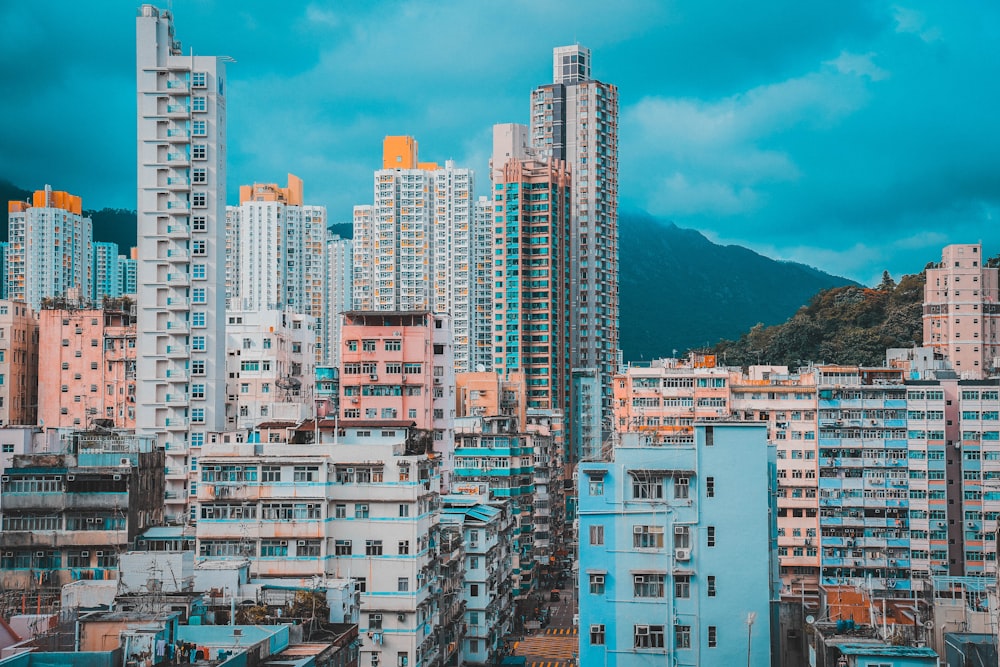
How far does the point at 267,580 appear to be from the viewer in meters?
34.1

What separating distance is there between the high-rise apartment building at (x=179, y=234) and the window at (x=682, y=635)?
2894 cm

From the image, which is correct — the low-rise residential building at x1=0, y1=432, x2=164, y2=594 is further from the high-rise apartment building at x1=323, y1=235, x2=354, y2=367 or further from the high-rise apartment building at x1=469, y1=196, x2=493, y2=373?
the high-rise apartment building at x1=323, y1=235, x2=354, y2=367

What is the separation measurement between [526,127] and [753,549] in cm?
7589

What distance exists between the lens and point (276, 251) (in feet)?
437

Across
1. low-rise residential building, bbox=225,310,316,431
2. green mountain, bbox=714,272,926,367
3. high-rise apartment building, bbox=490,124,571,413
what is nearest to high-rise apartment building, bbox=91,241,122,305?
high-rise apartment building, bbox=490,124,571,413

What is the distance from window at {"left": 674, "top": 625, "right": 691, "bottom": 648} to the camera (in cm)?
3042

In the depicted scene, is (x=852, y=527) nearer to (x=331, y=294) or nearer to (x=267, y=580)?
(x=267, y=580)

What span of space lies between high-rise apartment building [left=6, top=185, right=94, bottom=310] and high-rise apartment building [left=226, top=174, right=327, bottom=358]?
16.4m

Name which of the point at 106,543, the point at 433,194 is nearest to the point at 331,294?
the point at 433,194

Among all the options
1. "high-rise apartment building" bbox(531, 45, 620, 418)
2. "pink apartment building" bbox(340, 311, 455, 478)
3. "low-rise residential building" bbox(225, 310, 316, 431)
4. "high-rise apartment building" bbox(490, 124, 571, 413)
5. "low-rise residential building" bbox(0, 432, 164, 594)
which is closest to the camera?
"low-rise residential building" bbox(0, 432, 164, 594)

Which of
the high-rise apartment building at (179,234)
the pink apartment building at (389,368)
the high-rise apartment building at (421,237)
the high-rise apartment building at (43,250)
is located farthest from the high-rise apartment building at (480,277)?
the high-rise apartment building at (179,234)

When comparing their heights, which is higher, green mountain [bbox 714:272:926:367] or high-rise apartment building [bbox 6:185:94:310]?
high-rise apartment building [bbox 6:185:94:310]

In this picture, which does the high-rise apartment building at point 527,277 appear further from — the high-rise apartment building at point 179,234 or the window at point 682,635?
the window at point 682,635

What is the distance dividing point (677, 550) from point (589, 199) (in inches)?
2906
